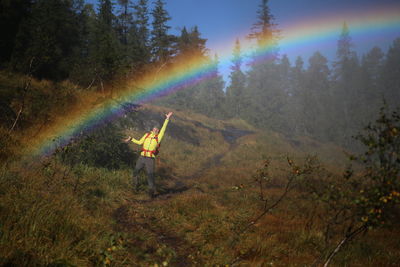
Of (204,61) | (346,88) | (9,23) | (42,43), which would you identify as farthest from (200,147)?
(346,88)

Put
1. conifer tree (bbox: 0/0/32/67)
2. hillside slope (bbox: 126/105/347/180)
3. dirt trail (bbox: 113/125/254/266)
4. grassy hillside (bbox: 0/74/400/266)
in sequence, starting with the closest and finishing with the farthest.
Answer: grassy hillside (bbox: 0/74/400/266), dirt trail (bbox: 113/125/254/266), conifer tree (bbox: 0/0/32/67), hillside slope (bbox: 126/105/347/180)

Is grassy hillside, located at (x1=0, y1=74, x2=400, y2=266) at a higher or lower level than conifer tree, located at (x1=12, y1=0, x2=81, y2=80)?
lower

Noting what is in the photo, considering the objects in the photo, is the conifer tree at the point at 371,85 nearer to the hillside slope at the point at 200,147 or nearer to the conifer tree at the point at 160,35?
the hillside slope at the point at 200,147

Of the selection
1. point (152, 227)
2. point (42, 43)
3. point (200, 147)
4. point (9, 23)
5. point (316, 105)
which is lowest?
point (200, 147)

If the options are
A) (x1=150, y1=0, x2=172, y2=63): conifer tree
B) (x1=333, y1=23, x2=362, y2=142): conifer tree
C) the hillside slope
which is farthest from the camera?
(x1=333, y1=23, x2=362, y2=142): conifer tree

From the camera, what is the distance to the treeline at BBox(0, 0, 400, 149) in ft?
41.2

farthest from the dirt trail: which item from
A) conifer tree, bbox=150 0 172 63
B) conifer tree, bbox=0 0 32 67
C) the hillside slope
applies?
conifer tree, bbox=150 0 172 63

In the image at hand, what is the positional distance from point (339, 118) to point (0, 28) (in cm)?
5432

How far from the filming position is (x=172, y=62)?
3541 cm

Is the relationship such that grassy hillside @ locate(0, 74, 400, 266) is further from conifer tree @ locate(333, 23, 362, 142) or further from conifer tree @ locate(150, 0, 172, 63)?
conifer tree @ locate(333, 23, 362, 142)

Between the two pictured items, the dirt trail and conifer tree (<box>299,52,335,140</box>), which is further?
conifer tree (<box>299,52,335,140</box>)

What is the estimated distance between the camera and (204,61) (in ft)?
140

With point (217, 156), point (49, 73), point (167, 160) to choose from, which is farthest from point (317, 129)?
point (49, 73)

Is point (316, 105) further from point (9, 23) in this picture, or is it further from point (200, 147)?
point (9, 23)
